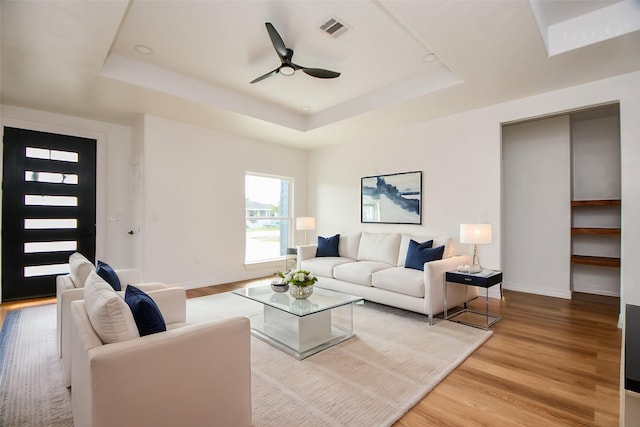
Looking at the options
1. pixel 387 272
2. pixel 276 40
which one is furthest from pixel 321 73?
pixel 387 272

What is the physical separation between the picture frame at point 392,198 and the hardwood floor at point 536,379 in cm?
214

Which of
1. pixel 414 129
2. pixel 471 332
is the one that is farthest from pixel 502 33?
pixel 471 332

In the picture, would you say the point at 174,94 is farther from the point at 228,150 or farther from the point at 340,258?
the point at 340,258

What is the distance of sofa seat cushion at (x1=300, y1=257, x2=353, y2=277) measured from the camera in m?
4.55

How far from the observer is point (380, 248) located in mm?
4707

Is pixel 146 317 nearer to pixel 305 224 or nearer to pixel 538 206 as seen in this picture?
pixel 305 224

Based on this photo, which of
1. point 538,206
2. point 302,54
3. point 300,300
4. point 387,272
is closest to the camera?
point 300,300

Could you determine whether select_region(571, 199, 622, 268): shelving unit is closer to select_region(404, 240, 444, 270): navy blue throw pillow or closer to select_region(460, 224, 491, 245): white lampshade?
select_region(460, 224, 491, 245): white lampshade

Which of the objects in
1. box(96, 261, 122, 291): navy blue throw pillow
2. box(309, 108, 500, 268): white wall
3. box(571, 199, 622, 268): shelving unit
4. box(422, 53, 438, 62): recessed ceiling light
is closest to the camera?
box(96, 261, 122, 291): navy blue throw pillow

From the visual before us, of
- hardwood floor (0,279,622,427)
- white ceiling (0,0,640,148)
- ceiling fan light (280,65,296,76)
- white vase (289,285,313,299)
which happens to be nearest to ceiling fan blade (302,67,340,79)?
ceiling fan light (280,65,296,76)

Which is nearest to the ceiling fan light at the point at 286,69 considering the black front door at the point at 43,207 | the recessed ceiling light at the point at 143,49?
the recessed ceiling light at the point at 143,49

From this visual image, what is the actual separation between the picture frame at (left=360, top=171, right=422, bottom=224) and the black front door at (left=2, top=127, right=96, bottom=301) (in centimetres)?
458

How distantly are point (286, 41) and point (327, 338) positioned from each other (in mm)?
2992

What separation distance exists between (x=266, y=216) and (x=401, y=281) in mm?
3472
